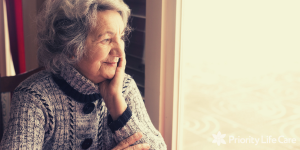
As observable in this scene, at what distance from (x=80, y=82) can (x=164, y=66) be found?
60cm

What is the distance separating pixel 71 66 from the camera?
1.07m

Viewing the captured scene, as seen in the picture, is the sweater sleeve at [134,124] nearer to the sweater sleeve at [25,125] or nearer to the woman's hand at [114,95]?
the woman's hand at [114,95]

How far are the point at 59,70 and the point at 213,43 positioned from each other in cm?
91

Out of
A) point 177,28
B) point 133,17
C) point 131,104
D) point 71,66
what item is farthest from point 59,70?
point 133,17

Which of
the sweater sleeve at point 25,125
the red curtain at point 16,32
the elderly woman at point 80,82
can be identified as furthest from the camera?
the red curtain at point 16,32

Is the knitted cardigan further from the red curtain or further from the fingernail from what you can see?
the red curtain

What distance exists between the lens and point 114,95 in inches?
41.5

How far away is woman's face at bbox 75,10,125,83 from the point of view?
103cm

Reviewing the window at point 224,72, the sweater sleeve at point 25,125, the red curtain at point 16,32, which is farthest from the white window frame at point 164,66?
the red curtain at point 16,32

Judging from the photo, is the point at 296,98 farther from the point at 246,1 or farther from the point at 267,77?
the point at 246,1

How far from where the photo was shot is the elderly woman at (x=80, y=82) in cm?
101

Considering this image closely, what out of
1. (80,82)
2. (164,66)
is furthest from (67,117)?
(164,66)

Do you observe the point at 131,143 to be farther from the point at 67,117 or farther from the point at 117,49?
the point at 117,49

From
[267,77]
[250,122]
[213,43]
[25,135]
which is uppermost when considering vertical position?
[213,43]
